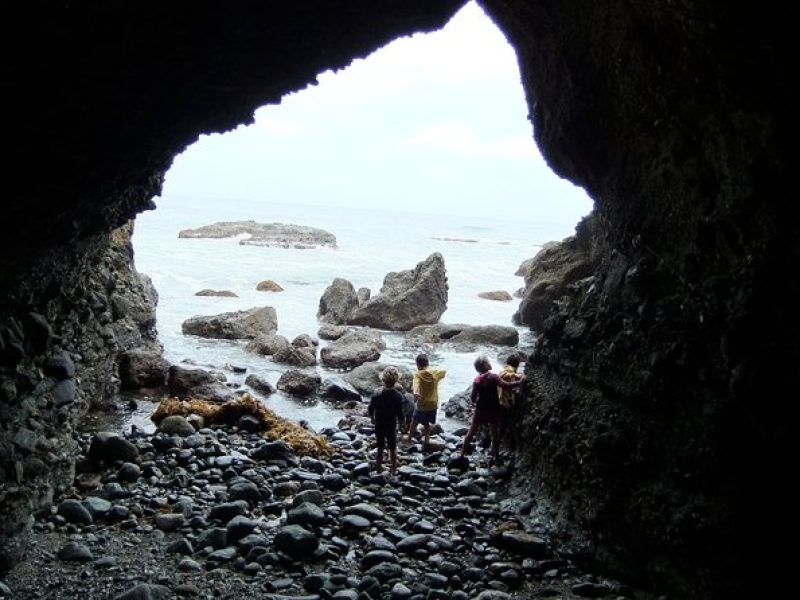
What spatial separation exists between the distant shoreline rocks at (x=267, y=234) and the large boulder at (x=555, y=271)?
33.8 metres

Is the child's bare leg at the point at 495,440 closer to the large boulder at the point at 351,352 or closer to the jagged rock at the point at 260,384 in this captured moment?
the jagged rock at the point at 260,384

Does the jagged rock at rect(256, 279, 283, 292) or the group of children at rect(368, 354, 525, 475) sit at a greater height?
the jagged rock at rect(256, 279, 283, 292)

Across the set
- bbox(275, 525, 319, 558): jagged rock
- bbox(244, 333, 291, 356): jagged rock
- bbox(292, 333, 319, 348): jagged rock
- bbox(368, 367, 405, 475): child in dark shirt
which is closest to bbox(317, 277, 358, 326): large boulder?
bbox(292, 333, 319, 348): jagged rock

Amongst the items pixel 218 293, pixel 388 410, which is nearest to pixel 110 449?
pixel 388 410

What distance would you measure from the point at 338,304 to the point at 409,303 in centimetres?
300

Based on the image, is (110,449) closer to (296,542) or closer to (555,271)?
(296,542)

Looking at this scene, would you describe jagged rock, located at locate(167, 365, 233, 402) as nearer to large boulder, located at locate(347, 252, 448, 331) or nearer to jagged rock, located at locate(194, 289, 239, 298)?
large boulder, located at locate(347, 252, 448, 331)

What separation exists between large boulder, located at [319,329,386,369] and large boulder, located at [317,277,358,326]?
20.0 feet

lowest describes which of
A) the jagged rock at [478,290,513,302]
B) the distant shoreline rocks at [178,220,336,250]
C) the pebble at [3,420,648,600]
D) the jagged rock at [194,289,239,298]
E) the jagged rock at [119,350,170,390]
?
the pebble at [3,420,648,600]

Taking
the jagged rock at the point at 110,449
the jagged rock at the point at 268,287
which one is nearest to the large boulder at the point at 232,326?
the jagged rock at the point at 268,287

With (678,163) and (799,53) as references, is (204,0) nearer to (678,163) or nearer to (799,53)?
(799,53)

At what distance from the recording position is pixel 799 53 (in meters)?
3.93

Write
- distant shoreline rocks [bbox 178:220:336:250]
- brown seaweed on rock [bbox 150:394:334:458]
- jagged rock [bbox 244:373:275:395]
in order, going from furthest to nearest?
1. distant shoreline rocks [bbox 178:220:336:250]
2. jagged rock [bbox 244:373:275:395]
3. brown seaweed on rock [bbox 150:394:334:458]

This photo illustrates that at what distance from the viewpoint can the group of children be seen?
8.53 meters
